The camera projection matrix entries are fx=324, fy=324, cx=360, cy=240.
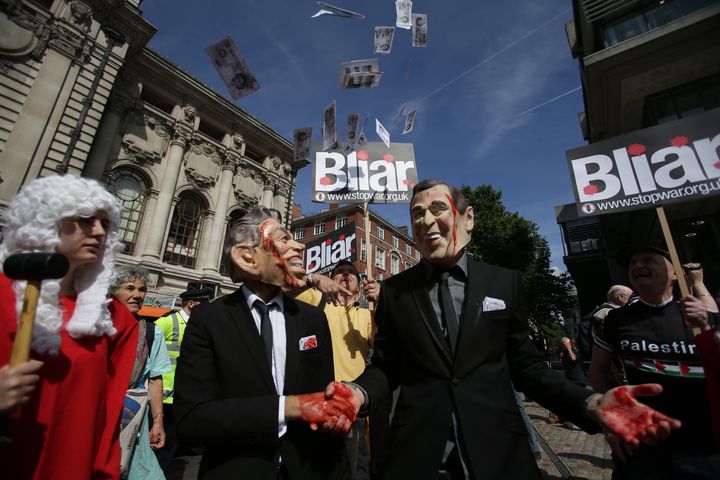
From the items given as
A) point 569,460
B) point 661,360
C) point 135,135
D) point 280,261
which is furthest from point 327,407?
point 135,135

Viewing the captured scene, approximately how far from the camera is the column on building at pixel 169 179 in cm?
1421

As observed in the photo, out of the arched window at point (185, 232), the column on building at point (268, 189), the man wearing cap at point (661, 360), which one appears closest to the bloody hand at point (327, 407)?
the man wearing cap at point (661, 360)

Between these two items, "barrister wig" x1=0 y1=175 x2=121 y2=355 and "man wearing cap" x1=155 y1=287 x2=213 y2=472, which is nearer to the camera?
"barrister wig" x1=0 y1=175 x2=121 y2=355

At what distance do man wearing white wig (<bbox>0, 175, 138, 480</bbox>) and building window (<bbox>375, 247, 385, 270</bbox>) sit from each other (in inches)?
1352

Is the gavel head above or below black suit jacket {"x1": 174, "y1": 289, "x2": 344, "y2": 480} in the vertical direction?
above

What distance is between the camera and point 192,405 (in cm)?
158

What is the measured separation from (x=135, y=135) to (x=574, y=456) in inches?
717

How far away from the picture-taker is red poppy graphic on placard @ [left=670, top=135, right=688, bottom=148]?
3.21 m

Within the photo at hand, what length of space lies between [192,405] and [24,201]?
4.18 ft

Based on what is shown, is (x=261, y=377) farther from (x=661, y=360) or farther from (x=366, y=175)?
(x=366, y=175)

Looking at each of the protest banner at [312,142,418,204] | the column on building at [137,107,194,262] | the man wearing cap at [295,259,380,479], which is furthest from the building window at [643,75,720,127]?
the column on building at [137,107,194,262]

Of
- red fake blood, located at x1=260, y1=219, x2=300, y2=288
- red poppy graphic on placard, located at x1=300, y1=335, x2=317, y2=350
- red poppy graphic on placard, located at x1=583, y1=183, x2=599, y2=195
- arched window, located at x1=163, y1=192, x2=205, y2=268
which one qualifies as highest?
arched window, located at x1=163, y1=192, x2=205, y2=268

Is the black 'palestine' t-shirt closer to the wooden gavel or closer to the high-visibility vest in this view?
the wooden gavel

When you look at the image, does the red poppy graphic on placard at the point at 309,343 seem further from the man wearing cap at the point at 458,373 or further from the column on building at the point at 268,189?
the column on building at the point at 268,189
